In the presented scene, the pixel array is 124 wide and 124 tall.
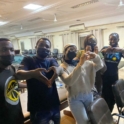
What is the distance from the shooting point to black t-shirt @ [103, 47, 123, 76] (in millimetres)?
2293

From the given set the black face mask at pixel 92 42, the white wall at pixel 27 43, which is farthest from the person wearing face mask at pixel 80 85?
the white wall at pixel 27 43

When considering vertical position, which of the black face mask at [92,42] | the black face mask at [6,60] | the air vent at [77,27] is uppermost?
the air vent at [77,27]

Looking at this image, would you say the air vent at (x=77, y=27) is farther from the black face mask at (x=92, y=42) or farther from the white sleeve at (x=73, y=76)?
the white sleeve at (x=73, y=76)

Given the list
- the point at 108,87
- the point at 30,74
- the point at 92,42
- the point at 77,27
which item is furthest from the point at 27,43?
the point at 30,74

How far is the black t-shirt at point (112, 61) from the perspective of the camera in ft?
7.52

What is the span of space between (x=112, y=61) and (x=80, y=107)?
3.46ft

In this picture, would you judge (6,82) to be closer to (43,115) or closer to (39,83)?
(39,83)

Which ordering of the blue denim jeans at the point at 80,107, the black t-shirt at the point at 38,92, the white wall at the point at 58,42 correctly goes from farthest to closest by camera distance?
the white wall at the point at 58,42 → the blue denim jeans at the point at 80,107 → the black t-shirt at the point at 38,92

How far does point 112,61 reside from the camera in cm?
229

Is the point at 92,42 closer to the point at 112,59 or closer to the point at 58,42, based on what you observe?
the point at 112,59

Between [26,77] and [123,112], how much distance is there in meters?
1.57

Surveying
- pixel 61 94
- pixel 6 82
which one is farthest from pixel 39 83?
pixel 61 94

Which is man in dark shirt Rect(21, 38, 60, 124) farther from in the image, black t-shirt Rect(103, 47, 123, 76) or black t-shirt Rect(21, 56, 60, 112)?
black t-shirt Rect(103, 47, 123, 76)

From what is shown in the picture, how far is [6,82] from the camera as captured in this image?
41.8 inches
